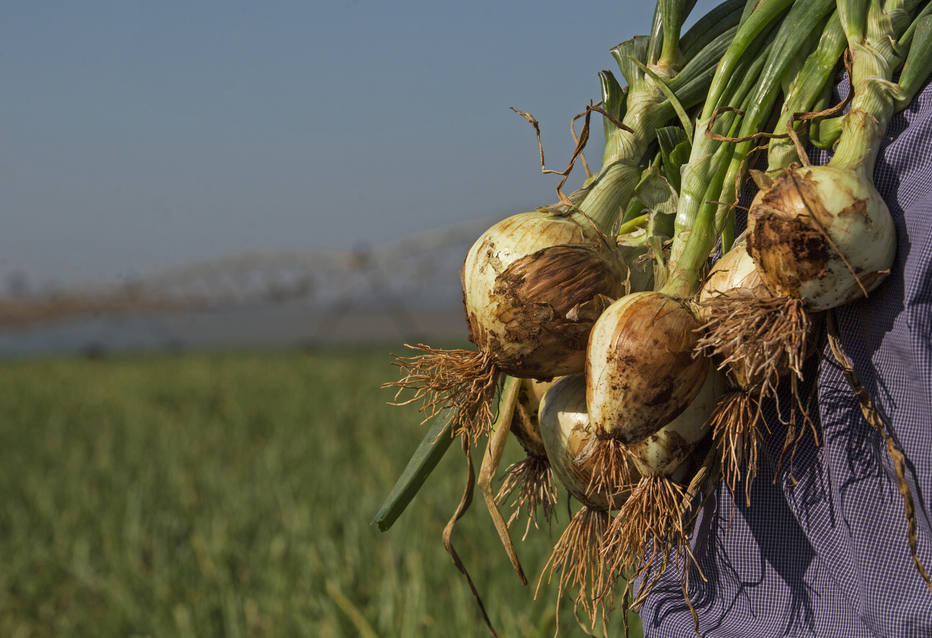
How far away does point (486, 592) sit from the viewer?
85.4 inches

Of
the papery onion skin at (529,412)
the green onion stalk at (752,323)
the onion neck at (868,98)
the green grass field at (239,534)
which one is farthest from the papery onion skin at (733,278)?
the green grass field at (239,534)

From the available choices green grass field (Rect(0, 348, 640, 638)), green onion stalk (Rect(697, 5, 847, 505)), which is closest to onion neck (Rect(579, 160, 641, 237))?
green onion stalk (Rect(697, 5, 847, 505))

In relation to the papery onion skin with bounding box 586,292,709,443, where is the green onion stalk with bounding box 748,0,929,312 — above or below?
above

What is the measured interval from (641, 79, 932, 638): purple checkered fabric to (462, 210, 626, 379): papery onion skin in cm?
19

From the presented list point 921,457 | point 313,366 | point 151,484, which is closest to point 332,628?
point 921,457

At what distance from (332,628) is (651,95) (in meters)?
1.41

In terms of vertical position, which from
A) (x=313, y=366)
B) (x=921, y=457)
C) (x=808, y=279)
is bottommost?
(x=313, y=366)

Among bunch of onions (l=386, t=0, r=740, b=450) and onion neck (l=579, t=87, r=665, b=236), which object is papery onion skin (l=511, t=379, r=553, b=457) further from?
onion neck (l=579, t=87, r=665, b=236)

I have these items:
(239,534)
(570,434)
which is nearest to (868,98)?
(570,434)

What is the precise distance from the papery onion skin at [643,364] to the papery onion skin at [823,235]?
88 mm

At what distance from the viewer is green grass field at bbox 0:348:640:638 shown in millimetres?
2059

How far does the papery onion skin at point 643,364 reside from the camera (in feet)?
2.25

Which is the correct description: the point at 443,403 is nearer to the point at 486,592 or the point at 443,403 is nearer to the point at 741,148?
the point at 741,148

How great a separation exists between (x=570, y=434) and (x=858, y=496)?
25cm
